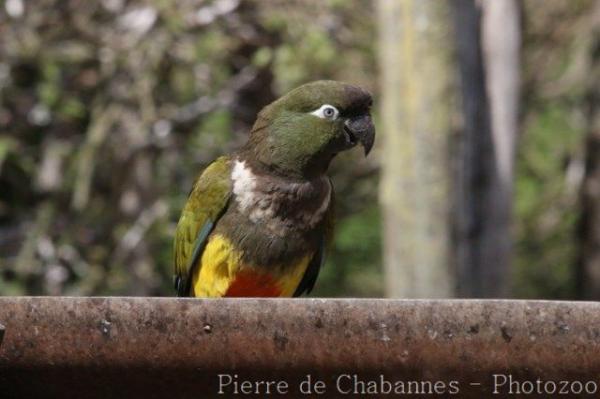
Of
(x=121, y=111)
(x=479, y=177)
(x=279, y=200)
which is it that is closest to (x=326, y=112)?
(x=279, y=200)

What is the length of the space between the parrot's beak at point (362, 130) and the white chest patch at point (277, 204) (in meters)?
0.23

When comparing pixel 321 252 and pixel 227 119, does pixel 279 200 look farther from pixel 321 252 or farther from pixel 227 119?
pixel 227 119

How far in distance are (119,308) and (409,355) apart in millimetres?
539

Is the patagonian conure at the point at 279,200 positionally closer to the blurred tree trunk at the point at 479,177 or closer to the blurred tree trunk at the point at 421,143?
the blurred tree trunk at the point at 421,143

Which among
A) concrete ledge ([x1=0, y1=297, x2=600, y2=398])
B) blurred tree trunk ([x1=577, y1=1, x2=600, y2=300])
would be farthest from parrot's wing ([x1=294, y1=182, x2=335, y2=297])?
blurred tree trunk ([x1=577, y1=1, x2=600, y2=300])

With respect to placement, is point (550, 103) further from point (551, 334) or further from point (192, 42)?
point (551, 334)

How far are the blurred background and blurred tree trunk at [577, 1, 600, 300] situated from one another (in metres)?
0.96

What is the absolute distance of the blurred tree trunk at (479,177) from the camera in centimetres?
566

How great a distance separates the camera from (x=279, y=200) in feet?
13.3

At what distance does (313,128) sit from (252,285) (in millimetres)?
567

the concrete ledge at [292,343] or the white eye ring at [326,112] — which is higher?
the white eye ring at [326,112]

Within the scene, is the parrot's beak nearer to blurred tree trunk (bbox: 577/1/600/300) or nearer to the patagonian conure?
the patagonian conure

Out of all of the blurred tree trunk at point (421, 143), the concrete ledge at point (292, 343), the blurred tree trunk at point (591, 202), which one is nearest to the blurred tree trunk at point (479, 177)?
the blurred tree trunk at point (421, 143)

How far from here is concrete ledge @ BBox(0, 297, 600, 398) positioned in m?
2.22
